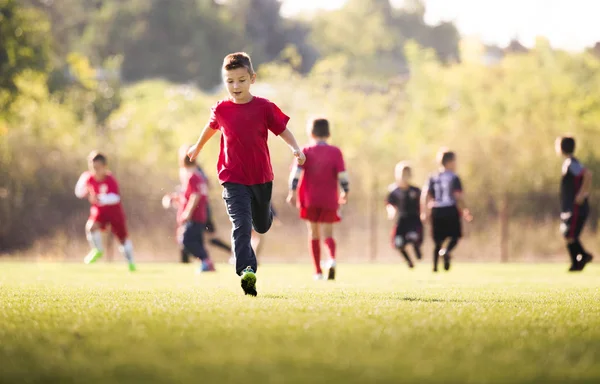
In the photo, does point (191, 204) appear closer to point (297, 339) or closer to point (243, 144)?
point (243, 144)

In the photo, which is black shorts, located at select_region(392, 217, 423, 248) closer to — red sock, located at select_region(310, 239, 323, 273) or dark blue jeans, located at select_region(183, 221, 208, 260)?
dark blue jeans, located at select_region(183, 221, 208, 260)

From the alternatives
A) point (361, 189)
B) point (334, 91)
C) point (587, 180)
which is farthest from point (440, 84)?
point (587, 180)

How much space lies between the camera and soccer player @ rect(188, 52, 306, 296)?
25.3 ft

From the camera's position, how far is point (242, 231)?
766 centimetres

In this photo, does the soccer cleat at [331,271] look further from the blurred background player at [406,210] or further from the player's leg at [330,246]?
the blurred background player at [406,210]

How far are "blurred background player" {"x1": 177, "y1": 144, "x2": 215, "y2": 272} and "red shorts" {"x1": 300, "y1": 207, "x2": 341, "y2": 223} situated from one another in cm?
293

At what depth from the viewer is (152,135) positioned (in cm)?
3600

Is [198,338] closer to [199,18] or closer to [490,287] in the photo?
[490,287]

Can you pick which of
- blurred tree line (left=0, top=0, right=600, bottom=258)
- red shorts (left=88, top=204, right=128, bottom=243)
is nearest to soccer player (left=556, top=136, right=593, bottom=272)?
red shorts (left=88, top=204, right=128, bottom=243)

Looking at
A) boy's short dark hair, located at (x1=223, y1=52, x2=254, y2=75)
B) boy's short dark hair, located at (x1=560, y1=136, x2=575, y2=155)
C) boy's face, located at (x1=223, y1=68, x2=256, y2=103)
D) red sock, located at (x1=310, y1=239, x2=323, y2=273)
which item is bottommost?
red sock, located at (x1=310, y1=239, x2=323, y2=273)

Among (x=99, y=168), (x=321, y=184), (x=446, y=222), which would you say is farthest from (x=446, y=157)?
(x=99, y=168)

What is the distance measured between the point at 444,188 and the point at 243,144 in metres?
7.33

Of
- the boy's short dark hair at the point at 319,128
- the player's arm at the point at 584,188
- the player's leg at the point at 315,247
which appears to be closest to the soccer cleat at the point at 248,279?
the player's leg at the point at 315,247

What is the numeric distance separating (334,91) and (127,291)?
97.3ft
